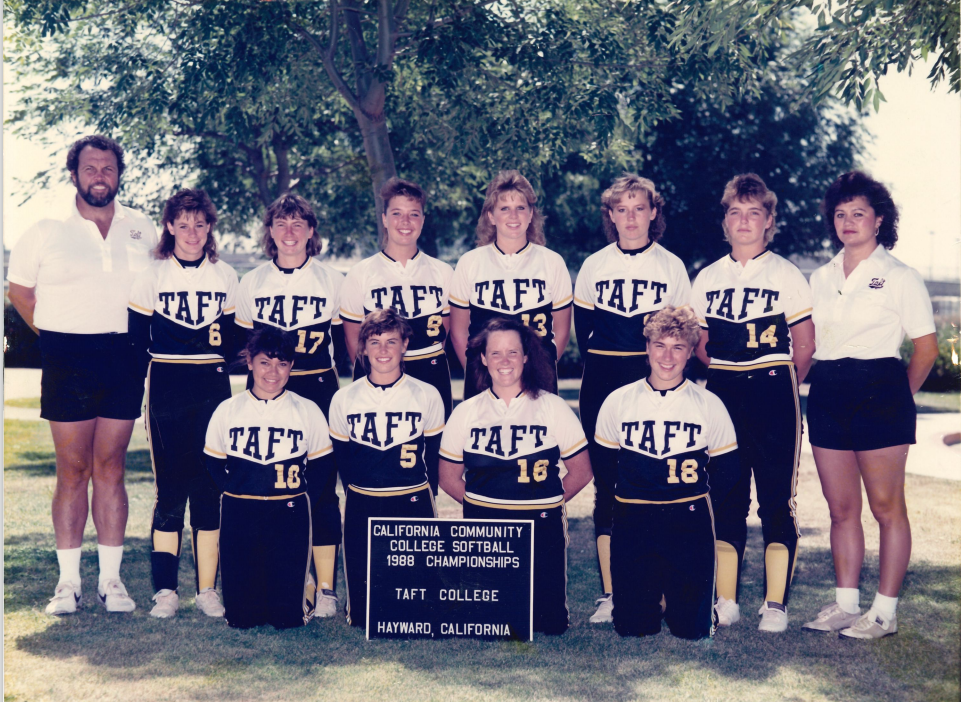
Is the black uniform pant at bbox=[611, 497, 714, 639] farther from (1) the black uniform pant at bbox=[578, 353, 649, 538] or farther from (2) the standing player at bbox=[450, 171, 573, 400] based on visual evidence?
(2) the standing player at bbox=[450, 171, 573, 400]

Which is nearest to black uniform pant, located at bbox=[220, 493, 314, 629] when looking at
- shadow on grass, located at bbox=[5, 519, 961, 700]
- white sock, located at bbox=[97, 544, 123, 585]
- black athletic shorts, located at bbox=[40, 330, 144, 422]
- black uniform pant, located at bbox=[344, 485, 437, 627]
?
shadow on grass, located at bbox=[5, 519, 961, 700]

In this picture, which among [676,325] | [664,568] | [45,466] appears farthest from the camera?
[45,466]

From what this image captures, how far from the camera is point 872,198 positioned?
493 centimetres

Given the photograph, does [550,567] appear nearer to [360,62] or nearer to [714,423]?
[714,423]

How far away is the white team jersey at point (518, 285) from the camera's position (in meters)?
5.48

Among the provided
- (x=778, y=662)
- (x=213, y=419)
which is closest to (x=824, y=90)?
(x=778, y=662)

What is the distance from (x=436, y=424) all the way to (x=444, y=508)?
3.74 meters

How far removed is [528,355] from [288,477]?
138cm

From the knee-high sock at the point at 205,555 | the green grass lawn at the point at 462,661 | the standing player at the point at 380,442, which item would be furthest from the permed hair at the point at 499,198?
the knee-high sock at the point at 205,555

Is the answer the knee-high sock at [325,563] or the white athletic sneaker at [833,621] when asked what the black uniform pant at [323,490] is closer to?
the knee-high sock at [325,563]

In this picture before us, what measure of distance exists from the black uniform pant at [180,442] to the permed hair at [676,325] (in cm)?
233

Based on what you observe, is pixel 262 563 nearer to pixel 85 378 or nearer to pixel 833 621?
pixel 85 378

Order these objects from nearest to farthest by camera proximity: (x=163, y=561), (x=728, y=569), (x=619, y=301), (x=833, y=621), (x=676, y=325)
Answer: (x=676, y=325) < (x=833, y=621) < (x=728, y=569) < (x=619, y=301) < (x=163, y=561)

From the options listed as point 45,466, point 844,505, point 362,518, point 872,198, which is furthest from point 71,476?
point 45,466
